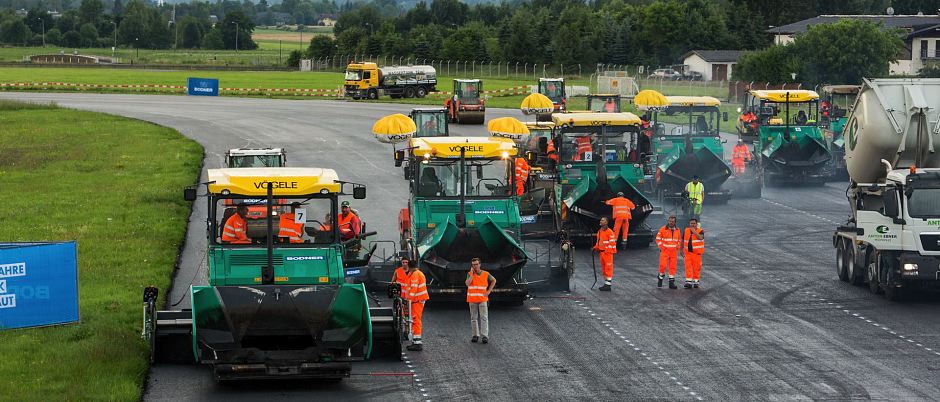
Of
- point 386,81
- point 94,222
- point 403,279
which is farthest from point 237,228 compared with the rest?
point 386,81

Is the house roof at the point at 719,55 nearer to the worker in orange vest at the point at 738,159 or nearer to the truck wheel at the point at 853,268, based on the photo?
the worker in orange vest at the point at 738,159

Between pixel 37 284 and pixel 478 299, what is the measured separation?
690cm

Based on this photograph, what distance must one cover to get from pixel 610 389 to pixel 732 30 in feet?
347

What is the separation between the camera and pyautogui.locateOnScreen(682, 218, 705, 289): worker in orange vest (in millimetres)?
26586

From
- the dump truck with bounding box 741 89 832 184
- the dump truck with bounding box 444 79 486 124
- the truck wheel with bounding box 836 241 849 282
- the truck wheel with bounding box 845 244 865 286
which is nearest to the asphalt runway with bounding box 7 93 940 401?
the truck wheel with bounding box 845 244 865 286

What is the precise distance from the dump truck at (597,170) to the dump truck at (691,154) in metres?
3.48

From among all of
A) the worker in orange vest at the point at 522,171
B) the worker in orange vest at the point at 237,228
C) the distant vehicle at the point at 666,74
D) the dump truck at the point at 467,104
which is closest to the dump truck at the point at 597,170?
the worker in orange vest at the point at 522,171

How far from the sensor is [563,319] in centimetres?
2384

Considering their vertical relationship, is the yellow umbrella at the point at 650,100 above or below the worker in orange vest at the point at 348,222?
above

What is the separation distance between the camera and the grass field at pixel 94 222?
1916cm

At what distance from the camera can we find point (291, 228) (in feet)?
64.0

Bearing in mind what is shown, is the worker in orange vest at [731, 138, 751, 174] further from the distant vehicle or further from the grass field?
the distant vehicle

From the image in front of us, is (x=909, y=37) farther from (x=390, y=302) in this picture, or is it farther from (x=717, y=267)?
(x=390, y=302)

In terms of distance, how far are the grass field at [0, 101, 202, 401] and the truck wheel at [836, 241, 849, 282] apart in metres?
13.4
